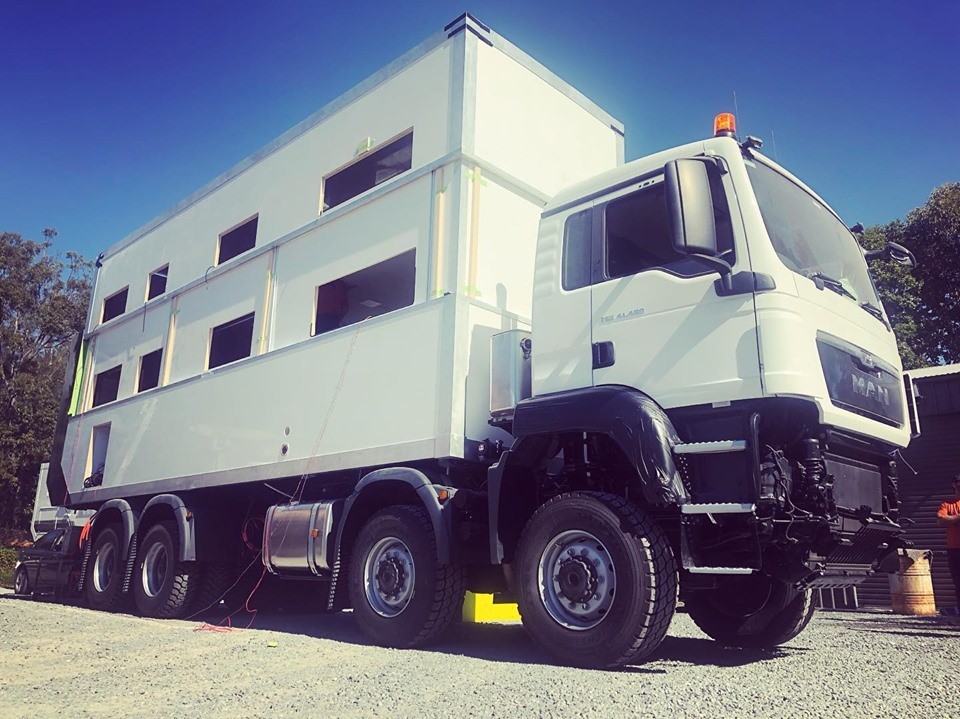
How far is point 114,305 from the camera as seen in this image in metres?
11.2

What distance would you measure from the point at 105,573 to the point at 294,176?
5301 millimetres

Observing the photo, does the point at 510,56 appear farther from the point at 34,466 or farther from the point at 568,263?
the point at 34,466

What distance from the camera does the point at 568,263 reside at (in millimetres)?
5520

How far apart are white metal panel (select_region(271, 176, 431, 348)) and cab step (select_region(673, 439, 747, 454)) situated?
8.47 feet

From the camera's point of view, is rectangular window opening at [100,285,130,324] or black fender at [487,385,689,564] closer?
black fender at [487,385,689,564]

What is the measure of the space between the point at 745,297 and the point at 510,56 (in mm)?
3546

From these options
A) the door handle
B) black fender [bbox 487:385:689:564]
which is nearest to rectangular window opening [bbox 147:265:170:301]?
black fender [bbox 487:385:689:564]

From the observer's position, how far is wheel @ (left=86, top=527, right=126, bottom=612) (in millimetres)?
9031

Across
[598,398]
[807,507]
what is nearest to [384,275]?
[598,398]

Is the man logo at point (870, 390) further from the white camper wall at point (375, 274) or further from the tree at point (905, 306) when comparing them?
the tree at point (905, 306)

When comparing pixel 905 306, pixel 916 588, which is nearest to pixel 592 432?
pixel 916 588

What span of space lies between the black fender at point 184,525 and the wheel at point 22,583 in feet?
14.5

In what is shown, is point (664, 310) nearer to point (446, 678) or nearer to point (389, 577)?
point (446, 678)

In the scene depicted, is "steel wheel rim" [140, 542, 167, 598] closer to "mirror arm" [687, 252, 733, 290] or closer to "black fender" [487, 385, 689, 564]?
"black fender" [487, 385, 689, 564]
